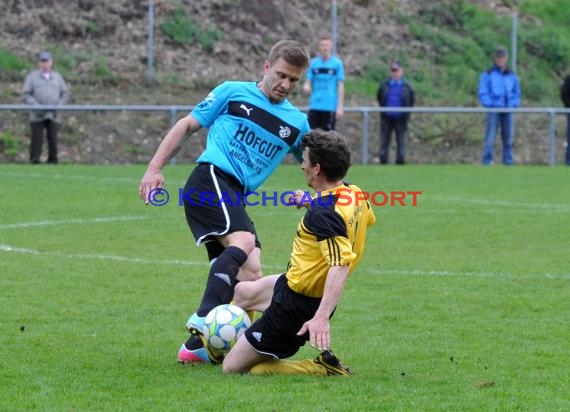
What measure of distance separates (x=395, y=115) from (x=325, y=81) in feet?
10.7

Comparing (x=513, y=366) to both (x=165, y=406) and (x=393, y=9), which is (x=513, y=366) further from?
(x=393, y=9)

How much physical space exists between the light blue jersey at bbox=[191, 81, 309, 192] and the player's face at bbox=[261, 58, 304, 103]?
7cm

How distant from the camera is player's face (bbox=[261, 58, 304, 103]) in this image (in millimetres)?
6914

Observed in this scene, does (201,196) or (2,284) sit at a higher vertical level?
(201,196)

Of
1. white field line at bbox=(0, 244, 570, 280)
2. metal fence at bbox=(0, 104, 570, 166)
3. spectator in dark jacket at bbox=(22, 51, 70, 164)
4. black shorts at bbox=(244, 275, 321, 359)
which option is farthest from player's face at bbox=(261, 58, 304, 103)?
spectator in dark jacket at bbox=(22, 51, 70, 164)

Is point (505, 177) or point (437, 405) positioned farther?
point (505, 177)

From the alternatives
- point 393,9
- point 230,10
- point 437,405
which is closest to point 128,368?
point 437,405

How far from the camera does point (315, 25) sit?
28766mm

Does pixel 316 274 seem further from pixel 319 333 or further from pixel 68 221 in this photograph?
pixel 68 221

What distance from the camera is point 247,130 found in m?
7.16

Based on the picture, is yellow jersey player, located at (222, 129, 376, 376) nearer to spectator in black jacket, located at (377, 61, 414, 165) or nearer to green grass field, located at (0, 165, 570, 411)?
green grass field, located at (0, 165, 570, 411)

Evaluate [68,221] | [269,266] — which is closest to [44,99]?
[68,221]

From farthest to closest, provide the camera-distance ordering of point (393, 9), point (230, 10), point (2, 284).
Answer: point (393, 9) → point (230, 10) → point (2, 284)

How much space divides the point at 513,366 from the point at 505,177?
14.4m
